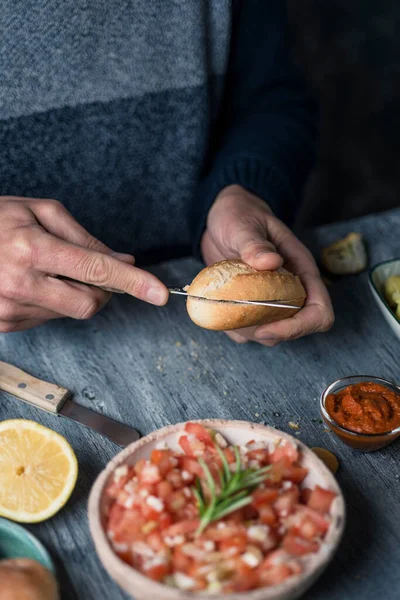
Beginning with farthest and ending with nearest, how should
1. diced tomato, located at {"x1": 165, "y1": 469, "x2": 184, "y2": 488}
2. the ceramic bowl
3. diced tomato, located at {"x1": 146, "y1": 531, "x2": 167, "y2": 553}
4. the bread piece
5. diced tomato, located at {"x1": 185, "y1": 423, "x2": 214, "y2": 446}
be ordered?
the bread piece, diced tomato, located at {"x1": 185, "y1": 423, "x2": 214, "y2": 446}, diced tomato, located at {"x1": 165, "y1": 469, "x2": 184, "y2": 488}, diced tomato, located at {"x1": 146, "y1": 531, "x2": 167, "y2": 553}, the ceramic bowl

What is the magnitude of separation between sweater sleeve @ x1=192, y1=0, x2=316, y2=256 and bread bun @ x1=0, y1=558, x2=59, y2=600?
1.30 m

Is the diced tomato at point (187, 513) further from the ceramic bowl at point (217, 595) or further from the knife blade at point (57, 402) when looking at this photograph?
the knife blade at point (57, 402)

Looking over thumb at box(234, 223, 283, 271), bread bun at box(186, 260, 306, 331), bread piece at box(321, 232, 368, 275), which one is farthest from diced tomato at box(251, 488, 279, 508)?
bread piece at box(321, 232, 368, 275)

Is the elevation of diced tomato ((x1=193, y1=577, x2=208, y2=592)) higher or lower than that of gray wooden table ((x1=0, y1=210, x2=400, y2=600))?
higher

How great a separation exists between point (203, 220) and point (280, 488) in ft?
3.68

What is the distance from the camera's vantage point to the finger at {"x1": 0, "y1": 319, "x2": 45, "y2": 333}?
173cm

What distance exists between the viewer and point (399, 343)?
6.39ft

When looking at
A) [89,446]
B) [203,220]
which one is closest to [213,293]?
[89,446]

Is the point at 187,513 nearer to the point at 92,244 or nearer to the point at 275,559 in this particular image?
the point at 275,559

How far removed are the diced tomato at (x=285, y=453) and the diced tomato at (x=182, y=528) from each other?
0.24 metres

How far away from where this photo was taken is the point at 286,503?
1271 millimetres

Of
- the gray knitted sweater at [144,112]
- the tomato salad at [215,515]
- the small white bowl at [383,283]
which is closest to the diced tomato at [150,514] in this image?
the tomato salad at [215,515]

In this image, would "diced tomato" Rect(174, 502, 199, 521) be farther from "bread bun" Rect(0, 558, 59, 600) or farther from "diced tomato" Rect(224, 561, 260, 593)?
"bread bun" Rect(0, 558, 59, 600)

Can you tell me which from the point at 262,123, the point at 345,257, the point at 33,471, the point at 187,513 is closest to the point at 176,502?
the point at 187,513
